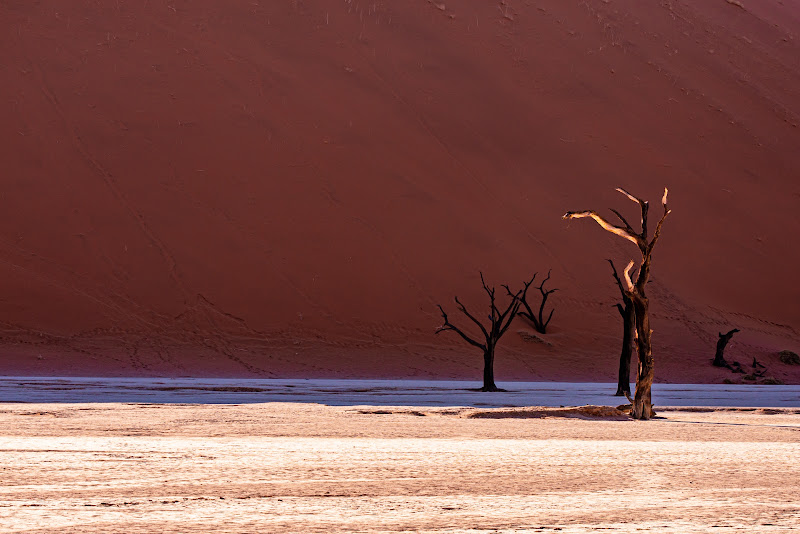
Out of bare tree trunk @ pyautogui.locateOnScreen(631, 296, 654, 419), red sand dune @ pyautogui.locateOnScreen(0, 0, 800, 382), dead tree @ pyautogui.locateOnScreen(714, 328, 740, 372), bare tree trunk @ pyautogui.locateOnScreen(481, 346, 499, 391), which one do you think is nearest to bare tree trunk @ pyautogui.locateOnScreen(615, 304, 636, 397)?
bare tree trunk @ pyautogui.locateOnScreen(481, 346, 499, 391)

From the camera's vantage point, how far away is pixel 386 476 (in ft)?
22.5

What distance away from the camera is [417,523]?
4863 mm

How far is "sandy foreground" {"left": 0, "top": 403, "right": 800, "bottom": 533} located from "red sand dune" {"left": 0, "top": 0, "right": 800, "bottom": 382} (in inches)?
872

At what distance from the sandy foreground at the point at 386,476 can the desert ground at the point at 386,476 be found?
0.01 metres

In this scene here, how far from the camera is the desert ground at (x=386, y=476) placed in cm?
494

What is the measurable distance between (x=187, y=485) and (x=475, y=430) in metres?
5.75

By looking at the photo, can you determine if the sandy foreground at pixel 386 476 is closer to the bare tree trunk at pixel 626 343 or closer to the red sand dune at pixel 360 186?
the bare tree trunk at pixel 626 343

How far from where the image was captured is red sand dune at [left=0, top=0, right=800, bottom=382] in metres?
36.6

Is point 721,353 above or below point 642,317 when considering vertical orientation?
above

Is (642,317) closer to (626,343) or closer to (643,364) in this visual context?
(643,364)

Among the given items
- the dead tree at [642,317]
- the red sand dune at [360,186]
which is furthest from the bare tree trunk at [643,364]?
the red sand dune at [360,186]

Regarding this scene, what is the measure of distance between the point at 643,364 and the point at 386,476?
8529 mm

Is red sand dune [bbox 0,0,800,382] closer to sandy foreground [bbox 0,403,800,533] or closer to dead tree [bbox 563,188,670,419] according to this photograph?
dead tree [bbox 563,188,670,419]

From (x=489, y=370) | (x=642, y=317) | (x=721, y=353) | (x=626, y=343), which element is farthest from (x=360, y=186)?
(x=642, y=317)
